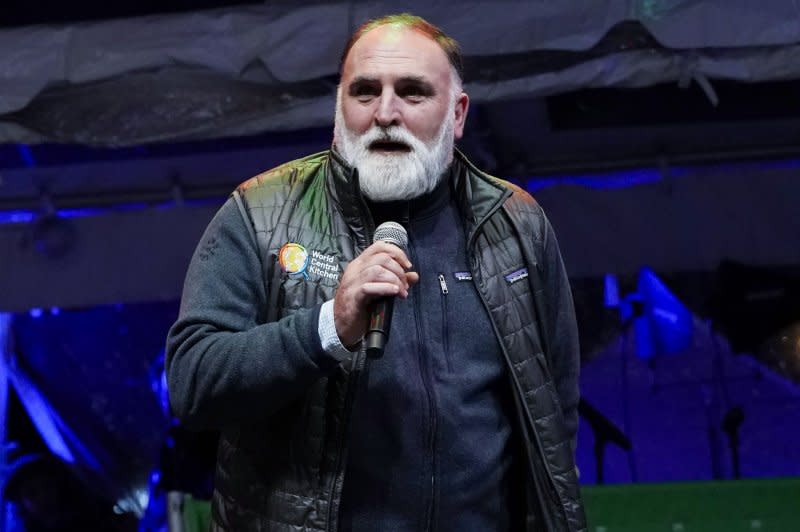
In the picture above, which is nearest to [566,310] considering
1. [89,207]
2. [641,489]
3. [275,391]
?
[275,391]

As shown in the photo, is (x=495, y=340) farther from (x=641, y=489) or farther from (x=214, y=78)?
(x=214, y=78)

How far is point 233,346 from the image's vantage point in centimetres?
199

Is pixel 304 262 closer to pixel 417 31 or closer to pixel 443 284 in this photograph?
pixel 443 284

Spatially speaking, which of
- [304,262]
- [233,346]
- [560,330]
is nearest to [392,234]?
[304,262]

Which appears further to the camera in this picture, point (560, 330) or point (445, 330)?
point (560, 330)

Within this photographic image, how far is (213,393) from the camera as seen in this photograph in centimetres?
198

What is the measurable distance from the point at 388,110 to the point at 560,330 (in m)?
0.67

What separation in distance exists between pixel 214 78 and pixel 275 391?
2.62m

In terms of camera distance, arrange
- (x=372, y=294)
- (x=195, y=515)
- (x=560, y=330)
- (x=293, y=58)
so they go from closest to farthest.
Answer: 1. (x=372, y=294)
2. (x=560, y=330)
3. (x=195, y=515)
4. (x=293, y=58)

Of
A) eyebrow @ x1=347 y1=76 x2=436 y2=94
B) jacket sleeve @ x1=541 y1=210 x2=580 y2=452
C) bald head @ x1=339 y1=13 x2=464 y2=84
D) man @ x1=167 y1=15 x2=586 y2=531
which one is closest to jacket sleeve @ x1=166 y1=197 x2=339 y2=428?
man @ x1=167 y1=15 x2=586 y2=531

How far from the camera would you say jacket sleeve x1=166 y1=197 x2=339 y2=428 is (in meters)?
1.95

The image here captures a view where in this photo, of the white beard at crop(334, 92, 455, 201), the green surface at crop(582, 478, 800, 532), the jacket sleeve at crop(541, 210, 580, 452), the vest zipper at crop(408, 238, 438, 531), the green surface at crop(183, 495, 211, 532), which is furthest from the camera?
the green surface at crop(582, 478, 800, 532)

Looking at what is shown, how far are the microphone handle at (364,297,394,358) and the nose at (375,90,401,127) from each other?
516mm

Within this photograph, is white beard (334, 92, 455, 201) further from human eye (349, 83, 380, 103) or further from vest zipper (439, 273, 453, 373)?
vest zipper (439, 273, 453, 373)
